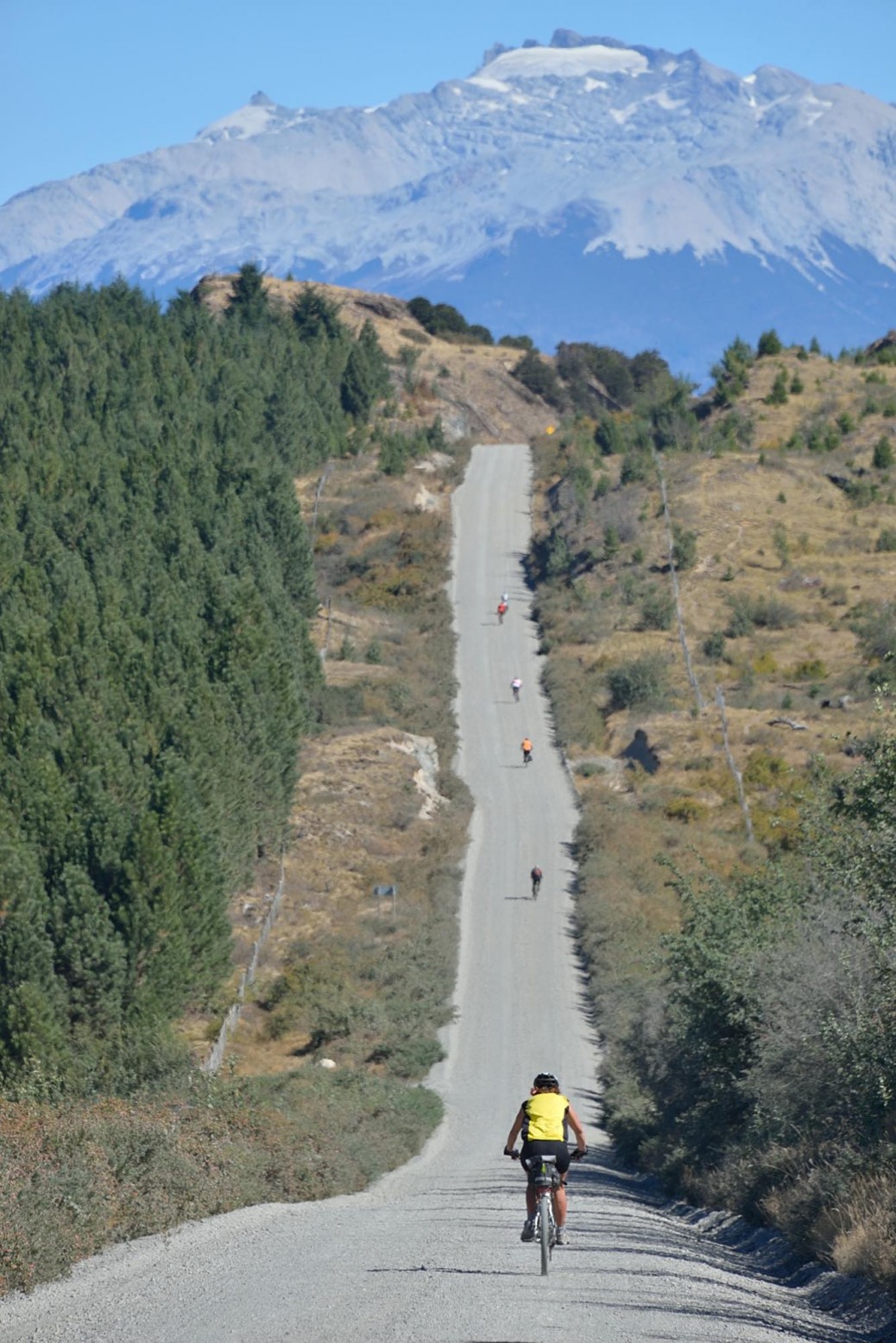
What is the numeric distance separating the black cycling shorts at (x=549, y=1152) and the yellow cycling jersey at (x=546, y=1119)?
40 mm

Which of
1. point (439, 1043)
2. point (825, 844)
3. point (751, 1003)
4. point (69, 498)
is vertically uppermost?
point (69, 498)

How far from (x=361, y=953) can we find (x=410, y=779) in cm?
1503

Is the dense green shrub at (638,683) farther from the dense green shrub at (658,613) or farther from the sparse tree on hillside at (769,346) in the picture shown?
the sparse tree on hillside at (769,346)

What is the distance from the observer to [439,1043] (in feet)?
123

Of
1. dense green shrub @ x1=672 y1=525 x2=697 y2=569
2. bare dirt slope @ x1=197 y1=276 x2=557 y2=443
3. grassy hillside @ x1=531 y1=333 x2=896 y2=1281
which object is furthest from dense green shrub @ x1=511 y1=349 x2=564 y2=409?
dense green shrub @ x1=672 y1=525 x2=697 y2=569

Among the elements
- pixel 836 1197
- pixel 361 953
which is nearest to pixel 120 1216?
pixel 836 1197

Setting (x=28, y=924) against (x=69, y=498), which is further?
(x=69, y=498)

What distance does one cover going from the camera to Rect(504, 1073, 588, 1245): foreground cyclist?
14.2 m

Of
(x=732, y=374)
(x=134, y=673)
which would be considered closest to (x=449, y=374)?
(x=732, y=374)

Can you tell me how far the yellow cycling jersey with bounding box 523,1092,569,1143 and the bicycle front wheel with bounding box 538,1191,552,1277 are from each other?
0.55m

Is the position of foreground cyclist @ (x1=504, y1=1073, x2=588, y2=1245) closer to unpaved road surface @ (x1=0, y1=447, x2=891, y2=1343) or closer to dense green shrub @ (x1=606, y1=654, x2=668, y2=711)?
unpaved road surface @ (x1=0, y1=447, x2=891, y2=1343)

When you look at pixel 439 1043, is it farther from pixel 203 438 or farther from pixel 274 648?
pixel 203 438

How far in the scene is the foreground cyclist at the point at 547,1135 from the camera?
14.2 metres

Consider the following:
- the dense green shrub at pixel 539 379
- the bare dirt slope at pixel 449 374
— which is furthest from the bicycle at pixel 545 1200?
the dense green shrub at pixel 539 379
